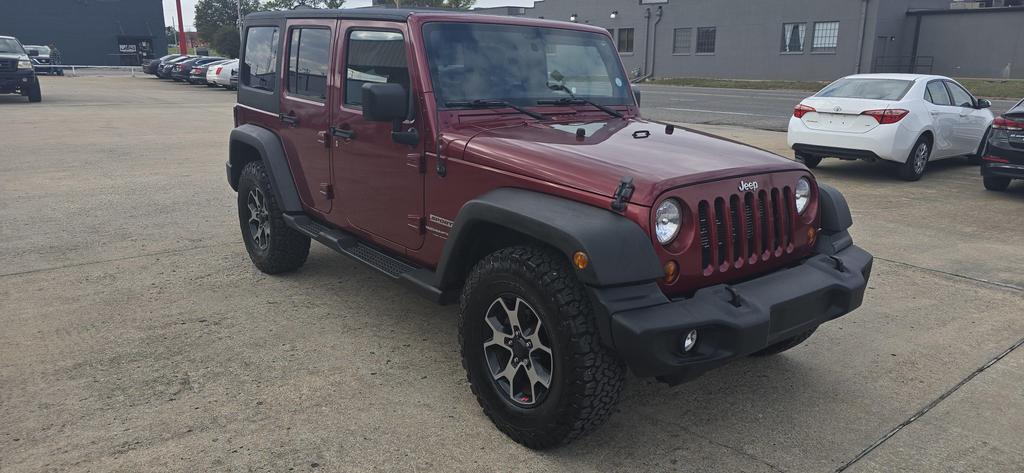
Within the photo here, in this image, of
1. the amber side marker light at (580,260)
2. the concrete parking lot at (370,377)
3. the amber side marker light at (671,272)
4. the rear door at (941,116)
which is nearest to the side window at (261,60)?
the concrete parking lot at (370,377)

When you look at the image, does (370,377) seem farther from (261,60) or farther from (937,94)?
(937,94)

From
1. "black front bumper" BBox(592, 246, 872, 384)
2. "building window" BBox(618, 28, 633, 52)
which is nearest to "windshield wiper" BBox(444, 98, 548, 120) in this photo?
"black front bumper" BBox(592, 246, 872, 384)

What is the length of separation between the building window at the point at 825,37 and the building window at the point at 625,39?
12.8 m

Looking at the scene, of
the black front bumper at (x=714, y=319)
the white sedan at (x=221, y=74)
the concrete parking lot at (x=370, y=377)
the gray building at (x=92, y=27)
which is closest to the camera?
the black front bumper at (x=714, y=319)

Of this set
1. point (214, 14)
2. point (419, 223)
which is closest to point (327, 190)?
point (419, 223)

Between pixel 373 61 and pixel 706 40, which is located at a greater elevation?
pixel 706 40

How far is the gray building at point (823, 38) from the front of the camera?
123 feet

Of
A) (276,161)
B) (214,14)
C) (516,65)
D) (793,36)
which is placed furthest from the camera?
(214,14)

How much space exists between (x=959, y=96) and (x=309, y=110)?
987 centimetres

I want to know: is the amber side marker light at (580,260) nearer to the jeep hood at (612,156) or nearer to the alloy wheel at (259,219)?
the jeep hood at (612,156)

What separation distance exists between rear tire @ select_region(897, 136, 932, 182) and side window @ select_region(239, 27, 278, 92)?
8.17 m

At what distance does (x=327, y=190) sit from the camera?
483cm

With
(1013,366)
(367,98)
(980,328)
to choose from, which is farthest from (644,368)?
(980,328)

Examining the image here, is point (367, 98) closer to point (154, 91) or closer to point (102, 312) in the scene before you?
point (102, 312)
